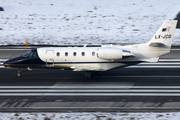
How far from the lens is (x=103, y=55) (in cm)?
2022

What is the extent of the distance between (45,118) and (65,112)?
1.31m

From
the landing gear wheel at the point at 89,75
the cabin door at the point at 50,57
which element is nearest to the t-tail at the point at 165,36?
the landing gear wheel at the point at 89,75

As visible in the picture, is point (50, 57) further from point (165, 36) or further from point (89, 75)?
point (165, 36)

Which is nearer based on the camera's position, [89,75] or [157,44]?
[157,44]

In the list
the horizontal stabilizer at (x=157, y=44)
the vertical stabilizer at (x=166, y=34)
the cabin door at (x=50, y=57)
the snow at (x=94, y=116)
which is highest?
the vertical stabilizer at (x=166, y=34)

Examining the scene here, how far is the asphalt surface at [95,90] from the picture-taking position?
1591 centimetres

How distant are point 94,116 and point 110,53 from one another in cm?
697

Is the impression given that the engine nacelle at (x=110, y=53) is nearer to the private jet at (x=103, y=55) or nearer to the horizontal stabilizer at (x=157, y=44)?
the private jet at (x=103, y=55)

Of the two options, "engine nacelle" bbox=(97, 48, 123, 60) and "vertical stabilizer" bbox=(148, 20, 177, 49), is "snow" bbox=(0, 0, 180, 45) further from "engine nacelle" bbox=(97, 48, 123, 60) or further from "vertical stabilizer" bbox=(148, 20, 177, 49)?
"engine nacelle" bbox=(97, 48, 123, 60)

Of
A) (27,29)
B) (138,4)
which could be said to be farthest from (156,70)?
(138,4)

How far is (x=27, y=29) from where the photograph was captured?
39031 mm

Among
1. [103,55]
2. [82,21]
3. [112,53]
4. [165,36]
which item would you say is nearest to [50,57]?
[103,55]

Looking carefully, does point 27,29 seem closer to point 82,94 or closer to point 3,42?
point 3,42

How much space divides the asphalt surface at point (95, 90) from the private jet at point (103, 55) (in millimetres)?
1251
